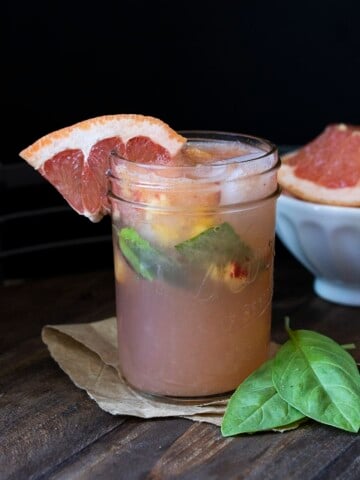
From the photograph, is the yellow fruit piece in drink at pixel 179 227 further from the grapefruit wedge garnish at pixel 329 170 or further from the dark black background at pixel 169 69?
the dark black background at pixel 169 69

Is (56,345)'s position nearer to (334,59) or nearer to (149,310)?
(149,310)

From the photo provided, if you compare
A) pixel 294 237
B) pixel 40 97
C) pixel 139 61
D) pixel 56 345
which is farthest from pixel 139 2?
pixel 56 345

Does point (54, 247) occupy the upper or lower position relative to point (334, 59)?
lower

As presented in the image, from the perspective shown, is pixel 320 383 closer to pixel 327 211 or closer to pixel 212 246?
pixel 212 246

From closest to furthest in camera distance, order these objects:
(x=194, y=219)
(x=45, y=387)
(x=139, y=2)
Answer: (x=194, y=219) < (x=45, y=387) < (x=139, y=2)

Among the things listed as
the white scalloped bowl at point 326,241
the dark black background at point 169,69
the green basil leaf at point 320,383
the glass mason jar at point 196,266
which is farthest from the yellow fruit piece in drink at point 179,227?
the dark black background at point 169,69

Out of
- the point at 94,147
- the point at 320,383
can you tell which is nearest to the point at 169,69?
the point at 94,147
